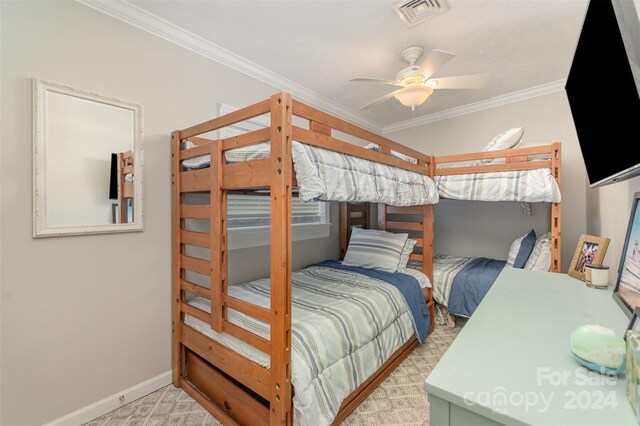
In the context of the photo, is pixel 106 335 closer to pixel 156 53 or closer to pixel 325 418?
pixel 325 418

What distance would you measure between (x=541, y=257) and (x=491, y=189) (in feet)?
2.48

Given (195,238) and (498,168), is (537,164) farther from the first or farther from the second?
(195,238)

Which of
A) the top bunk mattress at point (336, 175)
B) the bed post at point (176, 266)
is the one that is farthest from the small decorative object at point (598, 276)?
the bed post at point (176, 266)

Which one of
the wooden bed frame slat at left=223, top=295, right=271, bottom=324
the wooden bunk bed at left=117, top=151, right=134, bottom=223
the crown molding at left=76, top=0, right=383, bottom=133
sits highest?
the crown molding at left=76, top=0, right=383, bottom=133

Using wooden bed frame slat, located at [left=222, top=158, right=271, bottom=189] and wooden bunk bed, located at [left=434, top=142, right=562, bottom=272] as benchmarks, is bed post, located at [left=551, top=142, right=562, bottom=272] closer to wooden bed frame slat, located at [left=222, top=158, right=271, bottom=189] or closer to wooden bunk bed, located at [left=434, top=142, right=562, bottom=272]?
wooden bunk bed, located at [left=434, top=142, right=562, bottom=272]

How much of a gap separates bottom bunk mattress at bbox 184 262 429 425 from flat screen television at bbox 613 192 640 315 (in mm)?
1175

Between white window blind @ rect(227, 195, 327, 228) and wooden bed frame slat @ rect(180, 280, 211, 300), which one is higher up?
white window blind @ rect(227, 195, 327, 228)

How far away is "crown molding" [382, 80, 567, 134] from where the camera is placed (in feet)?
9.52

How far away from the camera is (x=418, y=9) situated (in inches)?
69.9

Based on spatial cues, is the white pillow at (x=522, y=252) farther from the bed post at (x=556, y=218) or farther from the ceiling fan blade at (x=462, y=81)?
the ceiling fan blade at (x=462, y=81)

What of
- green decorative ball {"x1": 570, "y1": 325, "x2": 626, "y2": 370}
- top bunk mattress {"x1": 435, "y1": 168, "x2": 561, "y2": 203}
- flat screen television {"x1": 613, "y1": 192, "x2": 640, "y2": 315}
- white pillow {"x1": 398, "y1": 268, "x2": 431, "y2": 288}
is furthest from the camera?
white pillow {"x1": 398, "y1": 268, "x2": 431, "y2": 288}

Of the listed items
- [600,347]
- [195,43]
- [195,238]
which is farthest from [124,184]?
[600,347]

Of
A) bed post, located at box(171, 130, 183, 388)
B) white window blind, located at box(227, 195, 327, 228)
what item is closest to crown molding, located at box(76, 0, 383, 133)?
bed post, located at box(171, 130, 183, 388)

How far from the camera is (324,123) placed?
146 centimetres
